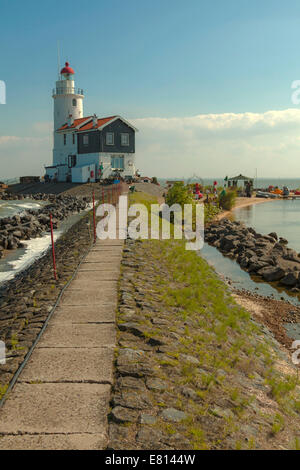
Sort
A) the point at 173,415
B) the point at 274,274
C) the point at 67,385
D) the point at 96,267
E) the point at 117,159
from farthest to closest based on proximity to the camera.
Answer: the point at 117,159 → the point at 274,274 → the point at 96,267 → the point at 67,385 → the point at 173,415

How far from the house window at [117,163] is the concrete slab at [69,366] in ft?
148

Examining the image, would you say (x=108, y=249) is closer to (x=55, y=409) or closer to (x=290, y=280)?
(x=290, y=280)

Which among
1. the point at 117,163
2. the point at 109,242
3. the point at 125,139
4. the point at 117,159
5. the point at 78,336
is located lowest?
the point at 78,336

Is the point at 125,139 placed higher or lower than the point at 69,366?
higher

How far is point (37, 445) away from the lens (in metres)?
4.06

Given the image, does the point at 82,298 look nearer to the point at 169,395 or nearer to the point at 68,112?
the point at 169,395

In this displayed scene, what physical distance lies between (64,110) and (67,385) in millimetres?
57368

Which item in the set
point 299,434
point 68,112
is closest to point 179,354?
point 299,434

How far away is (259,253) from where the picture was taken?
2044 centimetres

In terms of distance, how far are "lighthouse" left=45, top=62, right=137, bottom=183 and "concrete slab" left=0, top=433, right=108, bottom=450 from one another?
149 ft

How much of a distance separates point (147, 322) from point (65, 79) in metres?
55.9

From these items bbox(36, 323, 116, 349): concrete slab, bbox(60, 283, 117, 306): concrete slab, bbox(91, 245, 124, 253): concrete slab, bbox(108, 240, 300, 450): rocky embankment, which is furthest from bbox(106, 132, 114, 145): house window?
bbox(36, 323, 116, 349): concrete slab

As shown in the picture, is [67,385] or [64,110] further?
[64,110]

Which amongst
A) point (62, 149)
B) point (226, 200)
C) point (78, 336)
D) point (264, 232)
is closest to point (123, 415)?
point (78, 336)
